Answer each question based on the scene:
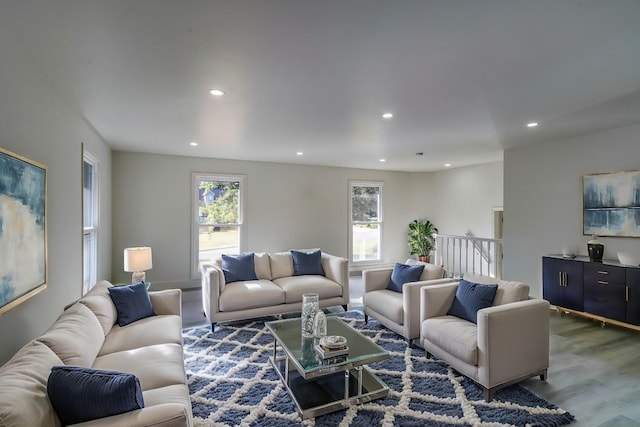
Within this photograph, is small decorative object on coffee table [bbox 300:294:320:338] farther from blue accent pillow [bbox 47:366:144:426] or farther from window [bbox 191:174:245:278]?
window [bbox 191:174:245:278]

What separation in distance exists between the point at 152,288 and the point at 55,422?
458cm

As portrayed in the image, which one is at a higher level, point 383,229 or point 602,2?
point 602,2

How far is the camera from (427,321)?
3.07 meters

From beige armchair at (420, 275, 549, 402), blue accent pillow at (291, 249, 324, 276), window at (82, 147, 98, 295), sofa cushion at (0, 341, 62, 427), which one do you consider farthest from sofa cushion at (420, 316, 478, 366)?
window at (82, 147, 98, 295)

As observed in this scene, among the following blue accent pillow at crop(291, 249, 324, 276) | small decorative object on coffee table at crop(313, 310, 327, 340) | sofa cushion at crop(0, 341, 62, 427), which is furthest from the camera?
blue accent pillow at crop(291, 249, 324, 276)

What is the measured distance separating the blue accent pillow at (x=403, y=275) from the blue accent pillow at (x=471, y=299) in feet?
2.47

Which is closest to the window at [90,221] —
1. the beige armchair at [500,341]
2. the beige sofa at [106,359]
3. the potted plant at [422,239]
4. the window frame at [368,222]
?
the beige sofa at [106,359]

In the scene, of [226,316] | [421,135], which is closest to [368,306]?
[226,316]

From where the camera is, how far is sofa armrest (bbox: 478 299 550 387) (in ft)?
7.95

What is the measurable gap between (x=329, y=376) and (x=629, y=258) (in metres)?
3.81

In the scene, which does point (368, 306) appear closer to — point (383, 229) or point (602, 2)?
point (602, 2)

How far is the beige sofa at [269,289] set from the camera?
3.87 m

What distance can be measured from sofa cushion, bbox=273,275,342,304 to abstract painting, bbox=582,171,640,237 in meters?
3.54

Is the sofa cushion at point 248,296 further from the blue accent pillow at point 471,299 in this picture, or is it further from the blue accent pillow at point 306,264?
the blue accent pillow at point 471,299
